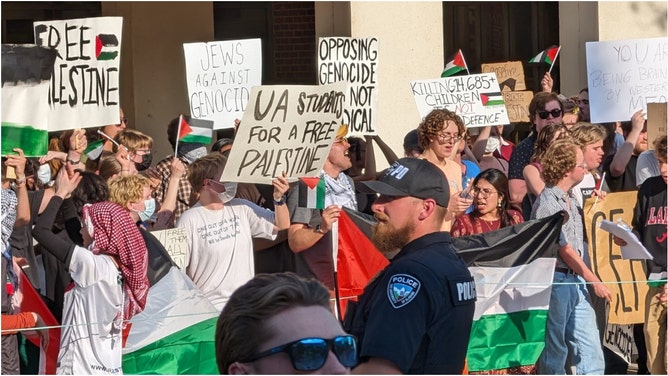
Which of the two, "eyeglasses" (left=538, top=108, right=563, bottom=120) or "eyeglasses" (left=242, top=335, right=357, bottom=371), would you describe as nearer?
"eyeglasses" (left=242, top=335, right=357, bottom=371)

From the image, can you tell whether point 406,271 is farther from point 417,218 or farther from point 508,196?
point 508,196

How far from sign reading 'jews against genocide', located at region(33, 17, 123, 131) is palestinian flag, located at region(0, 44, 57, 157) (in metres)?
0.53

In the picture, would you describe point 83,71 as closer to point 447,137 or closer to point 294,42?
point 447,137

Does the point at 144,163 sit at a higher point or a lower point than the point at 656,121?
lower

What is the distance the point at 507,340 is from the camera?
735 cm

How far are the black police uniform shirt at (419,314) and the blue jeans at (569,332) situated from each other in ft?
10.1

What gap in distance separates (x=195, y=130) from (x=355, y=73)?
5.66ft

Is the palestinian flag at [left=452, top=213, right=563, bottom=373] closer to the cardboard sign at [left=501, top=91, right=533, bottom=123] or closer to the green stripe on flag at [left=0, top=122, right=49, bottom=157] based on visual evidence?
the green stripe on flag at [left=0, top=122, right=49, bottom=157]

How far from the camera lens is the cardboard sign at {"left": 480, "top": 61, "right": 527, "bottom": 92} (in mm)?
11562

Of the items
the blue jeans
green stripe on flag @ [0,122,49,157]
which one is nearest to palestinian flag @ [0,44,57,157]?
green stripe on flag @ [0,122,49,157]

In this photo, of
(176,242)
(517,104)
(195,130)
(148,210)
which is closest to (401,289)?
(176,242)

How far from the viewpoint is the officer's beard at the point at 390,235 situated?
461cm

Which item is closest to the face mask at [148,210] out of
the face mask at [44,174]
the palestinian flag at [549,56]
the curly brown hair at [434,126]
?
the face mask at [44,174]

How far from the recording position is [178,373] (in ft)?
21.7
